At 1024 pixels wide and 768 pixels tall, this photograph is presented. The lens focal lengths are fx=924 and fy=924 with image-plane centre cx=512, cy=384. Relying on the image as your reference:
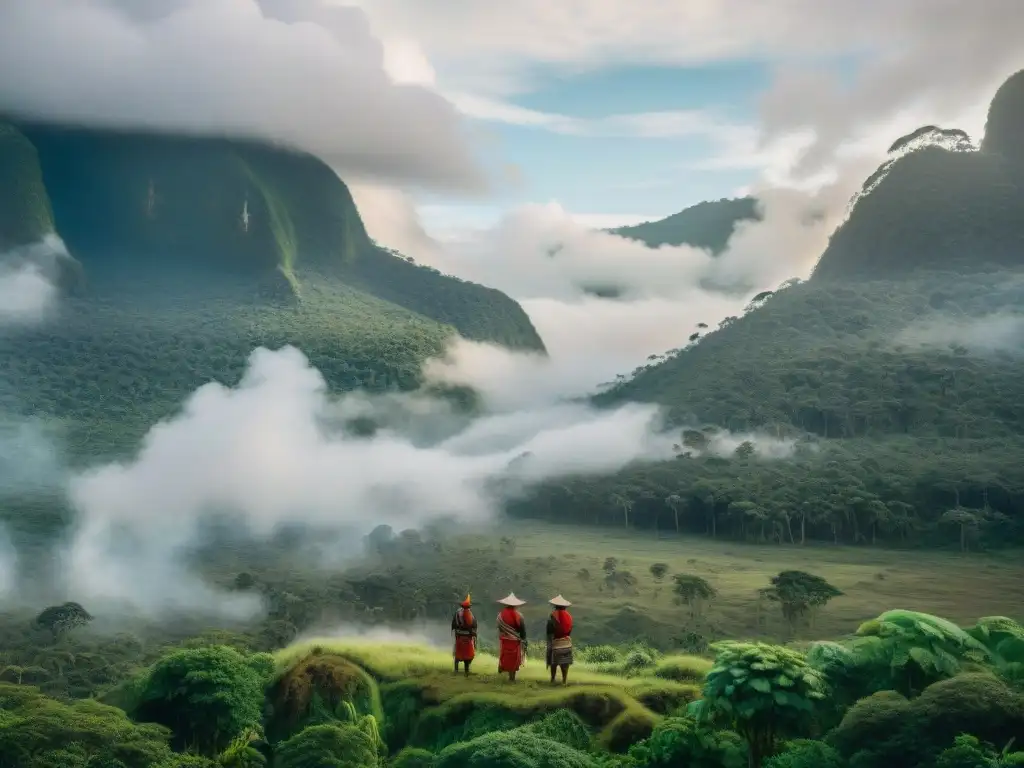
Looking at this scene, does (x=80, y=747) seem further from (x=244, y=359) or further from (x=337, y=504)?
(x=244, y=359)

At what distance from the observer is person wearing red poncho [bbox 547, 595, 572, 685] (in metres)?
25.1

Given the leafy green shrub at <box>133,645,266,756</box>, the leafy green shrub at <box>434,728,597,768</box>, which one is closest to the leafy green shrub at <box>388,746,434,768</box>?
the leafy green shrub at <box>434,728,597,768</box>

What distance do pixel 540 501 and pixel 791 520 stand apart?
3303cm

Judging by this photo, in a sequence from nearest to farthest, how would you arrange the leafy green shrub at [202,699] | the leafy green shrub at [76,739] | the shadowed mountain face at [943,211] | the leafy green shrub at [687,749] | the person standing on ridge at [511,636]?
1. the leafy green shrub at [687,749]
2. the leafy green shrub at [76,739]
3. the leafy green shrub at [202,699]
4. the person standing on ridge at [511,636]
5. the shadowed mountain face at [943,211]

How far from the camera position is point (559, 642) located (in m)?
25.6

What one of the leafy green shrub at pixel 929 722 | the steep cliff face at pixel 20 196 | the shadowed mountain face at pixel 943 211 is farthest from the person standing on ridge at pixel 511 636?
the shadowed mountain face at pixel 943 211

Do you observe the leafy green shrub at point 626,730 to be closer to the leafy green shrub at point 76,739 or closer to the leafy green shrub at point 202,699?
the leafy green shrub at point 202,699

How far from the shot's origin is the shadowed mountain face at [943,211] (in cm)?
16962

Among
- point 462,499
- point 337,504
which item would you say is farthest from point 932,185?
point 337,504

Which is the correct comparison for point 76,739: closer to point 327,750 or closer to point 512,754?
point 327,750

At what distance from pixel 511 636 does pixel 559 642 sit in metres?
1.42

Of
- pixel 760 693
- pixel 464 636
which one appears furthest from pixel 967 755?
pixel 464 636

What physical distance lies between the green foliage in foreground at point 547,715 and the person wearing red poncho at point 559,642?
0.67 meters

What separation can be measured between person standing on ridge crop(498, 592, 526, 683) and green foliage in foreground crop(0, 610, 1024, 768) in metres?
0.56
